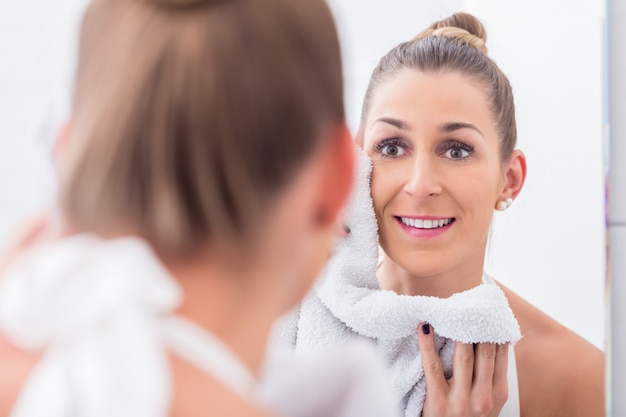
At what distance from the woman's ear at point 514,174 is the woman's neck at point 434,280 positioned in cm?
9

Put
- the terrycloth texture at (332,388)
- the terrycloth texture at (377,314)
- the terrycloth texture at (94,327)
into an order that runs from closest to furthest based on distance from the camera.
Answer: the terrycloth texture at (94,327) → the terrycloth texture at (332,388) → the terrycloth texture at (377,314)

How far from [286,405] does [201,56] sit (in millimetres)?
269

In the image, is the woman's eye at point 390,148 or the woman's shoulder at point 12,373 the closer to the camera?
the woman's shoulder at point 12,373

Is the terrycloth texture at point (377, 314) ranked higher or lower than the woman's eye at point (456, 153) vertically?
lower

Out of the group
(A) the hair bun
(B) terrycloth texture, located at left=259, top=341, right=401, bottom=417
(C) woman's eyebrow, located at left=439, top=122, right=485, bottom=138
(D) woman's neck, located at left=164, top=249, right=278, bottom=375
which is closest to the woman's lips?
(C) woman's eyebrow, located at left=439, top=122, right=485, bottom=138

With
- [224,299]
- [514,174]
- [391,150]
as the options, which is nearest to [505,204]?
[514,174]

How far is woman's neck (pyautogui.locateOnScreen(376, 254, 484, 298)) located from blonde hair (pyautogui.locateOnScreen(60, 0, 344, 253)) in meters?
0.45

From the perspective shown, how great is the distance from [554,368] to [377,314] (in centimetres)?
22

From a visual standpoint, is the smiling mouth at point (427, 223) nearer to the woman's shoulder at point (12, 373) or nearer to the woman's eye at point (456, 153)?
the woman's eye at point (456, 153)

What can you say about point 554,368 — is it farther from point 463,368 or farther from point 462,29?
point 462,29

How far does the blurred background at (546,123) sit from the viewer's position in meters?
0.88

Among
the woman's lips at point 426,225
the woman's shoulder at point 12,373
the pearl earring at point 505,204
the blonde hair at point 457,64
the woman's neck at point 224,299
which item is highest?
the blonde hair at point 457,64

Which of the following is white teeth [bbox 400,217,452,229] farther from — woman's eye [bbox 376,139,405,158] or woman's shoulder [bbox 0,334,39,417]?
woman's shoulder [bbox 0,334,39,417]

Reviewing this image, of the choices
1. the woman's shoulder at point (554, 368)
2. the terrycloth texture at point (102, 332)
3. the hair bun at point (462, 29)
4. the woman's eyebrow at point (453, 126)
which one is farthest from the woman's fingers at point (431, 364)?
the terrycloth texture at point (102, 332)
